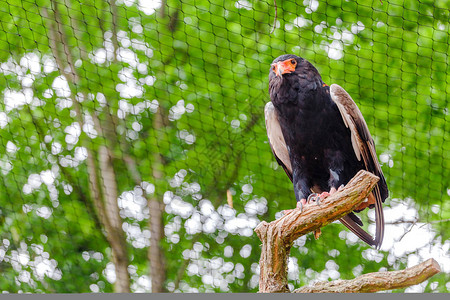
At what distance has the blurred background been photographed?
151 inches

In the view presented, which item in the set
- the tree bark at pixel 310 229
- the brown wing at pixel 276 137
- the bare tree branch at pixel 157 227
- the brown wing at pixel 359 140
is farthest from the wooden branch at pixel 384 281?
the bare tree branch at pixel 157 227

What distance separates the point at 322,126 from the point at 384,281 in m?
0.72

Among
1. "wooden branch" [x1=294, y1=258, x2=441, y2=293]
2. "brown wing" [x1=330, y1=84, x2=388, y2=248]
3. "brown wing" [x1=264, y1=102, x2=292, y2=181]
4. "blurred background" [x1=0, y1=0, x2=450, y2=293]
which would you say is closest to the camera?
"wooden branch" [x1=294, y1=258, x2=441, y2=293]

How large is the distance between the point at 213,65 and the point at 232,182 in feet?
3.29

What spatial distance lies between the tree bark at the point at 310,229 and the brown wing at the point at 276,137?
2.15 ft

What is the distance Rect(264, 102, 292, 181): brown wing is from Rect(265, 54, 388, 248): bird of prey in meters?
0.09

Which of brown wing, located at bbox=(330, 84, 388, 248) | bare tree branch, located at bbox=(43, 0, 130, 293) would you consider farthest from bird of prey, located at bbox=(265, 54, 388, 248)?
bare tree branch, located at bbox=(43, 0, 130, 293)

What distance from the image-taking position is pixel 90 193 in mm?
5074

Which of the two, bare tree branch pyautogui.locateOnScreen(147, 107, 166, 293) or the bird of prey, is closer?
the bird of prey

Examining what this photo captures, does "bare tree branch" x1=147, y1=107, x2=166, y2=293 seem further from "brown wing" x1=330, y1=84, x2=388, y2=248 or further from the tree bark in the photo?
the tree bark

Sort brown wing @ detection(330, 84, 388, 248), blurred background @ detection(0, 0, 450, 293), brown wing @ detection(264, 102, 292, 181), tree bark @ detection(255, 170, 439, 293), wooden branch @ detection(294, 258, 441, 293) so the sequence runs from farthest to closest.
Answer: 1. blurred background @ detection(0, 0, 450, 293)
2. brown wing @ detection(264, 102, 292, 181)
3. brown wing @ detection(330, 84, 388, 248)
4. tree bark @ detection(255, 170, 439, 293)
5. wooden branch @ detection(294, 258, 441, 293)

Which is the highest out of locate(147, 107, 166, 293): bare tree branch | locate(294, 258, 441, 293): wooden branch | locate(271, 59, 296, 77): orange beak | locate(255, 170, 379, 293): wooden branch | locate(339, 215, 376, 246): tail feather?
locate(271, 59, 296, 77): orange beak

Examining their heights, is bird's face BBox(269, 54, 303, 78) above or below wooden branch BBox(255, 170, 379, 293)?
above

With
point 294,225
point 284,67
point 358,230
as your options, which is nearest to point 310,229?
point 294,225
